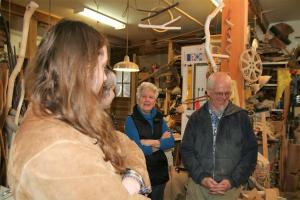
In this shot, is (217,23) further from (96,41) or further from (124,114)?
(96,41)

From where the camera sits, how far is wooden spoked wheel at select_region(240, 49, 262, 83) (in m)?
2.98

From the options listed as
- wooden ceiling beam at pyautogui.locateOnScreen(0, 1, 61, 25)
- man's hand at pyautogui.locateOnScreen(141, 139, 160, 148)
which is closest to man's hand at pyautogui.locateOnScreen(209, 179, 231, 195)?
man's hand at pyautogui.locateOnScreen(141, 139, 160, 148)

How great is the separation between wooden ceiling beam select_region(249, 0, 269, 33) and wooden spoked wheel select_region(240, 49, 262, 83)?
65.8 inches

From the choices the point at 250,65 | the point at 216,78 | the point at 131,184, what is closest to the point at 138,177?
the point at 131,184

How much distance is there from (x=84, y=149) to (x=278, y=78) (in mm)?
5191

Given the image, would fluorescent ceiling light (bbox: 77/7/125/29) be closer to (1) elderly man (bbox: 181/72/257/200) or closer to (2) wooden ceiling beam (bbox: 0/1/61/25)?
(2) wooden ceiling beam (bbox: 0/1/61/25)

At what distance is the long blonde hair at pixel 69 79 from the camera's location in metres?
0.82

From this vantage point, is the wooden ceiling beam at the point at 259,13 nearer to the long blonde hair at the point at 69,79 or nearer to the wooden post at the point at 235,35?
the wooden post at the point at 235,35

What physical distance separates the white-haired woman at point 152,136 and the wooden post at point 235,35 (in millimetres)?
932

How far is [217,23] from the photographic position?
615cm

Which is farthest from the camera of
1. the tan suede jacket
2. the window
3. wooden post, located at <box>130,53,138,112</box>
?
the window

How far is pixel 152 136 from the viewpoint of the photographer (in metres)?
2.71

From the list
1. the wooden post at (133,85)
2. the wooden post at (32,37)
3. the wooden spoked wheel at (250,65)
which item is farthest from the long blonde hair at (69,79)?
the wooden post at (133,85)

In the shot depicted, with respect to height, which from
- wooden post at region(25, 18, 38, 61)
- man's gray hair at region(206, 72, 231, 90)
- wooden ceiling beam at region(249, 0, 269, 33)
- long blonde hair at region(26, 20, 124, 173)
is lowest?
long blonde hair at region(26, 20, 124, 173)
